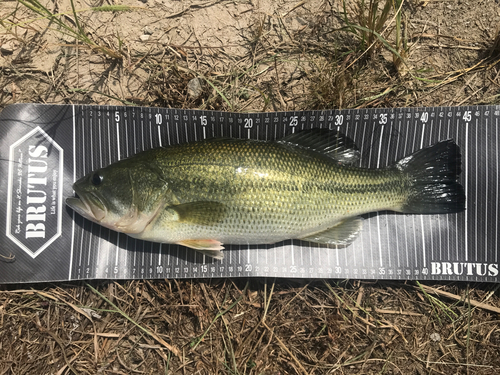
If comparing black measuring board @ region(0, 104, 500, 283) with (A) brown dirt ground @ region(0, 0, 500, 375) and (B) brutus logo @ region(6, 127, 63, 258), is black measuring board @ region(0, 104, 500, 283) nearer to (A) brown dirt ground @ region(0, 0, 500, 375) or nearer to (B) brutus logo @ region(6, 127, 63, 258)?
(B) brutus logo @ region(6, 127, 63, 258)

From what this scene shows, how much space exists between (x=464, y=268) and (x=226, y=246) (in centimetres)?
211

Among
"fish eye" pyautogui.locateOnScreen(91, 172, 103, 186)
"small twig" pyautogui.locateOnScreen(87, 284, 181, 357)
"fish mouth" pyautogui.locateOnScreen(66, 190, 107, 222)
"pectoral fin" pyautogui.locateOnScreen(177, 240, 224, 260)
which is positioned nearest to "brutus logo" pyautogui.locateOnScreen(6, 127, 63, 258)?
"fish mouth" pyautogui.locateOnScreen(66, 190, 107, 222)

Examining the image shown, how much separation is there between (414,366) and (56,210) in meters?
3.50

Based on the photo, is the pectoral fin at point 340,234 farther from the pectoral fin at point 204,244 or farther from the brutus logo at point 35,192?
the brutus logo at point 35,192

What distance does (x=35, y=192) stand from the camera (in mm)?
2682

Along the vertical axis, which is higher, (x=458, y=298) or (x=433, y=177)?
(x=433, y=177)

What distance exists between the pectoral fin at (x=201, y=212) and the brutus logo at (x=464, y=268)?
1.95 metres

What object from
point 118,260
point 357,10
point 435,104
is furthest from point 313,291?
point 357,10

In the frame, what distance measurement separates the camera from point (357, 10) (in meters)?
2.82

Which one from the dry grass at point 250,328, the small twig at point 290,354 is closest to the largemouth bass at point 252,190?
the dry grass at point 250,328

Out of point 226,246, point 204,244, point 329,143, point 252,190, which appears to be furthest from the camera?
point 226,246

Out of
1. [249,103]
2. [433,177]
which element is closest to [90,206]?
[249,103]

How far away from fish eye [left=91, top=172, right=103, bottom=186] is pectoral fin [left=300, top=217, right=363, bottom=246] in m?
1.77

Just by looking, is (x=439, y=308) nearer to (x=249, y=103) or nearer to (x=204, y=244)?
(x=204, y=244)
